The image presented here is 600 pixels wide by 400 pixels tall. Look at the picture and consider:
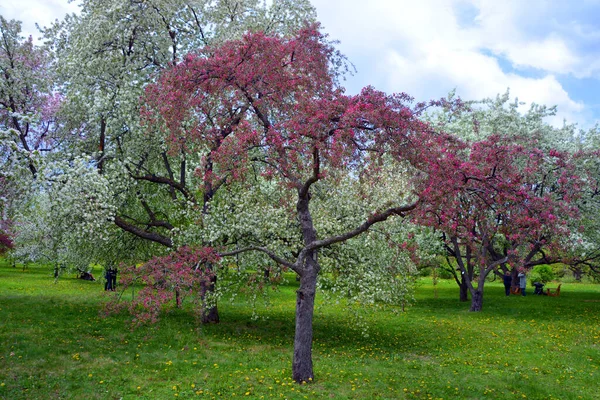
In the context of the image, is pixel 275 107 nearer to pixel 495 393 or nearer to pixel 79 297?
pixel 495 393

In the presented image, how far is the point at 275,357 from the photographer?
17.9 meters

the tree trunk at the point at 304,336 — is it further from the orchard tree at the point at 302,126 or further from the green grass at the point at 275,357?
the green grass at the point at 275,357

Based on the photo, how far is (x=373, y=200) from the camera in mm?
24281

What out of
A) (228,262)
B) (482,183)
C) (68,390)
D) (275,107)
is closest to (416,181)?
(482,183)

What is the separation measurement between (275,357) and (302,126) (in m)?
9.75

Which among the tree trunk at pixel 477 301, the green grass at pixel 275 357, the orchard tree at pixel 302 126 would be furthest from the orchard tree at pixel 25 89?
the tree trunk at pixel 477 301

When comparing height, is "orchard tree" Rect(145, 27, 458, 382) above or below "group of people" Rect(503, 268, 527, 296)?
above

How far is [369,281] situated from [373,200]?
566 centimetres

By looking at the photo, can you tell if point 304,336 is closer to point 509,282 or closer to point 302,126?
point 302,126

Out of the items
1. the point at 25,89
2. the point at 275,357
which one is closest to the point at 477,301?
the point at 275,357

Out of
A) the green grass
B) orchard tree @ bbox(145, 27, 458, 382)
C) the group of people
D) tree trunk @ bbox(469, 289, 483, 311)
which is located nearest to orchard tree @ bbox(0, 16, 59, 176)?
orchard tree @ bbox(145, 27, 458, 382)

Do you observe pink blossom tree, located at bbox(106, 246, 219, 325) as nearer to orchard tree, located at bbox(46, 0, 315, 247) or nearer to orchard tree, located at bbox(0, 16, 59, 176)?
orchard tree, located at bbox(46, 0, 315, 247)

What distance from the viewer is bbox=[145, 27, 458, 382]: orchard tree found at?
12.4m

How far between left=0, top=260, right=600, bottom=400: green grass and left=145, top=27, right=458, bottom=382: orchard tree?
262 cm
